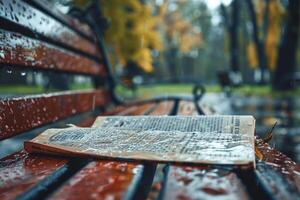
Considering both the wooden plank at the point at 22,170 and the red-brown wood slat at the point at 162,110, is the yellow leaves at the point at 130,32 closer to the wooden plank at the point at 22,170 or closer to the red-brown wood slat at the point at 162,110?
the red-brown wood slat at the point at 162,110

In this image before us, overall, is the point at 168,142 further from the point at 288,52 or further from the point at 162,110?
the point at 288,52

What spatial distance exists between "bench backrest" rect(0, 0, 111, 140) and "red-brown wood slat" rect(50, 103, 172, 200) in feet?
1.57

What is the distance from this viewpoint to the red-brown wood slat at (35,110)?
1.24 meters

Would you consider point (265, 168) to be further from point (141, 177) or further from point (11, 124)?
point (11, 124)

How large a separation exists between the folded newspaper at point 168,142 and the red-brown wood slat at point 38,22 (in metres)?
0.47

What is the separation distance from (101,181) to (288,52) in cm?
1451

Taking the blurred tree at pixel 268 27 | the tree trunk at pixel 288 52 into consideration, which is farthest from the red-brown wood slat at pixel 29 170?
the blurred tree at pixel 268 27

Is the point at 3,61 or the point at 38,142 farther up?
the point at 3,61

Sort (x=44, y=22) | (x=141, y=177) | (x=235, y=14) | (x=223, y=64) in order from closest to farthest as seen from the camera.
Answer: (x=141, y=177) < (x=44, y=22) < (x=235, y=14) < (x=223, y=64)

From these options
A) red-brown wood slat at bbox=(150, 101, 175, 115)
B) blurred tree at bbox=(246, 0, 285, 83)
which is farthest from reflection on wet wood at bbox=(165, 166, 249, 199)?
blurred tree at bbox=(246, 0, 285, 83)

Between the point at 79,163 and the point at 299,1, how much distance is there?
1397 cm

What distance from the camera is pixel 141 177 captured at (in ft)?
2.66

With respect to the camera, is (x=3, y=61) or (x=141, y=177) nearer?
(x=141, y=177)

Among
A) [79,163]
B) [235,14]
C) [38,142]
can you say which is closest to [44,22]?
[38,142]
